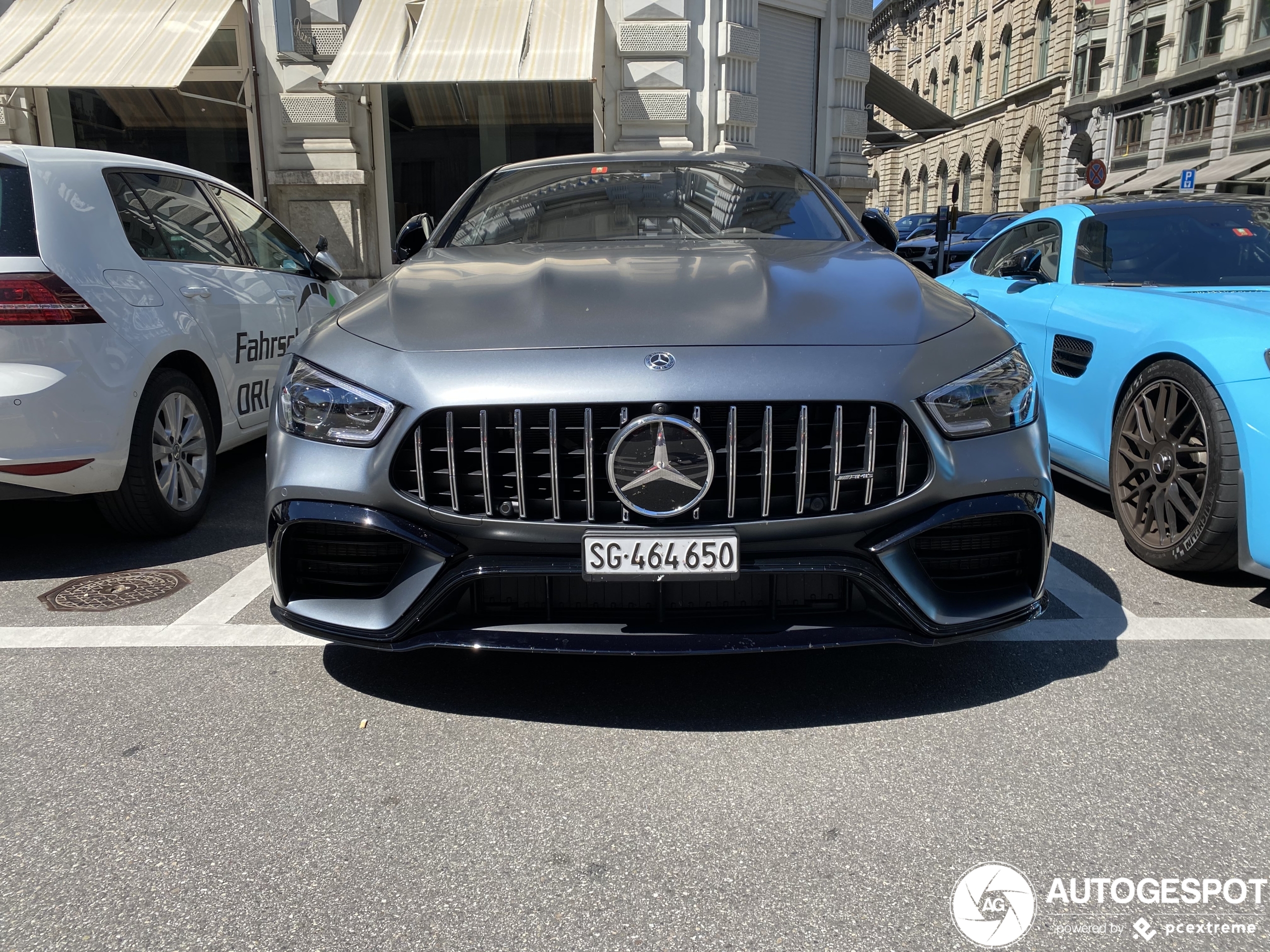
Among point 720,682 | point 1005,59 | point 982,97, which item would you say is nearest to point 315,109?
point 720,682

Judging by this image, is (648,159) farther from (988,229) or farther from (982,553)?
(988,229)

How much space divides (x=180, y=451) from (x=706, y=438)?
2.88 metres

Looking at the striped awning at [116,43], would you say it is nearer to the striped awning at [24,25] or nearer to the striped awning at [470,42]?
the striped awning at [24,25]

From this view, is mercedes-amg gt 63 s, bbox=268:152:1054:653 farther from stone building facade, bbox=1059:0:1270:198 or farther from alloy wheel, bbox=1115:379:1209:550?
stone building facade, bbox=1059:0:1270:198

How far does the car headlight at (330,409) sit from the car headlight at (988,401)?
4.34 feet

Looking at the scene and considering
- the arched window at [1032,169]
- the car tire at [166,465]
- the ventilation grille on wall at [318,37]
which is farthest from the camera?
the arched window at [1032,169]

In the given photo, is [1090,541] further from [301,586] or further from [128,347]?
[128,347]

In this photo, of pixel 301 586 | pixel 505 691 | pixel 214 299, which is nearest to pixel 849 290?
pixel 505 691

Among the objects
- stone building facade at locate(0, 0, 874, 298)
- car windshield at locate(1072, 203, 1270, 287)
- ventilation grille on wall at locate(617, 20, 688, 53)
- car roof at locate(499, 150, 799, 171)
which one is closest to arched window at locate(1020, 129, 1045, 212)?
stone building facade at locate(0, 0, 874, 298)

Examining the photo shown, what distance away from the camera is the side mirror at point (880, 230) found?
13.2 ft

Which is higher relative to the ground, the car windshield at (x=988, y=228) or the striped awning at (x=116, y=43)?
the striped awning at (x=116, y=43)

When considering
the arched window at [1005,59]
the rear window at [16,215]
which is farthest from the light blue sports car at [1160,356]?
the arched window at [1005,59]

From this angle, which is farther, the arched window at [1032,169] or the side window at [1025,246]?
the arched window at [1032,169]

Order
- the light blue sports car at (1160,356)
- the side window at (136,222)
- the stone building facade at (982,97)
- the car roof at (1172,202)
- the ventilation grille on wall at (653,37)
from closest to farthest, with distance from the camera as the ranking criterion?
the light blue sports car at (1160,356) → the side window at (136,222) → the car roof at (1172,202) → the ventilation grille on wall at (653,37) → the stone building facade at (982,97)
